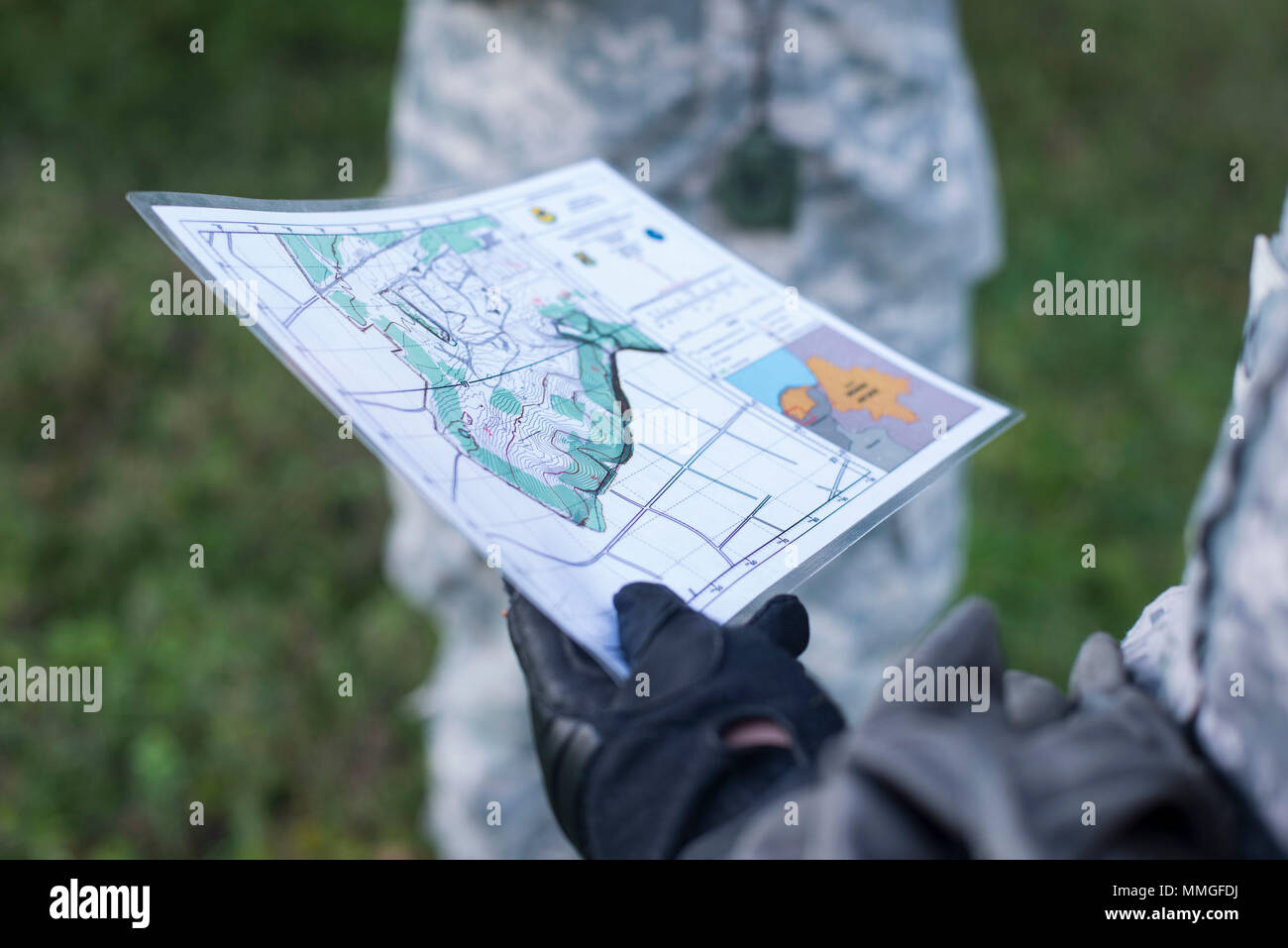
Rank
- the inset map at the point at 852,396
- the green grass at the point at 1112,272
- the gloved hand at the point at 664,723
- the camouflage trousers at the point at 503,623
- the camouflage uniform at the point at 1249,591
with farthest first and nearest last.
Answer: the green grass at the point at 1112,272 < the camouflage trousers at the point at 503,623 < the inset map at the point at 852,396 < the gloved hand at the point at 664,723 < the camouflage uniform at the point at 1249,591

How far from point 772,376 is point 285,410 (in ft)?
A: 6.18

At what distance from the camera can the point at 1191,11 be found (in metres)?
4.34

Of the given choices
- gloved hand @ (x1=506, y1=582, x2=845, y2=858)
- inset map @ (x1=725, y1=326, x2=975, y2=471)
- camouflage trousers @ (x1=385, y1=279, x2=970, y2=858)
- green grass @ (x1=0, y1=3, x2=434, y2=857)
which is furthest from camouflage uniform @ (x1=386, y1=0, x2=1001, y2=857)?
gloved hand @ (x1=506, y1=582, x2=845, y2=858)

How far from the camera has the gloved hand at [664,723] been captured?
26.0 inches

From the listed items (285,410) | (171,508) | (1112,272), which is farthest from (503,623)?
(1112,272)

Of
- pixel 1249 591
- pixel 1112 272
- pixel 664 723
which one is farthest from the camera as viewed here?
pixel 1112 272

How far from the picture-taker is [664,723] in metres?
0.69

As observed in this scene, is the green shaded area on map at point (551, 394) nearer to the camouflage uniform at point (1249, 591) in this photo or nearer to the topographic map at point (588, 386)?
the topographic map at point (588, 386)

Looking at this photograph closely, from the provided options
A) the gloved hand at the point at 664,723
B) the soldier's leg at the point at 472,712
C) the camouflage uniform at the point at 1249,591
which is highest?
the camouflage uniform at the point at 1249,591

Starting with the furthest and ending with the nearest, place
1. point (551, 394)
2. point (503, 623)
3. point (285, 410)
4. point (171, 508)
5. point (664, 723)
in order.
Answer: point (285, 410) → point (171, 508) → point (503, 623) → point (551, 394) → point (664, 723)

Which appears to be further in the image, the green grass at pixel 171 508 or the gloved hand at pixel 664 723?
the green grass at pixel 171 508

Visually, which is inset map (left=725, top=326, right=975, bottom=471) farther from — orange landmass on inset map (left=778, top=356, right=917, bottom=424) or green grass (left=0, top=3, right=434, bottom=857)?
green grass (left=0, top=3, right=434, bottom=857)

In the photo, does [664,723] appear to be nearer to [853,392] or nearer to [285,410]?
[853,392]

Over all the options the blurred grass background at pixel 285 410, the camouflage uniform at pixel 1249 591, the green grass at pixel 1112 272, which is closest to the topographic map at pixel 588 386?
the camouflage uniform at pixel 1249 591
